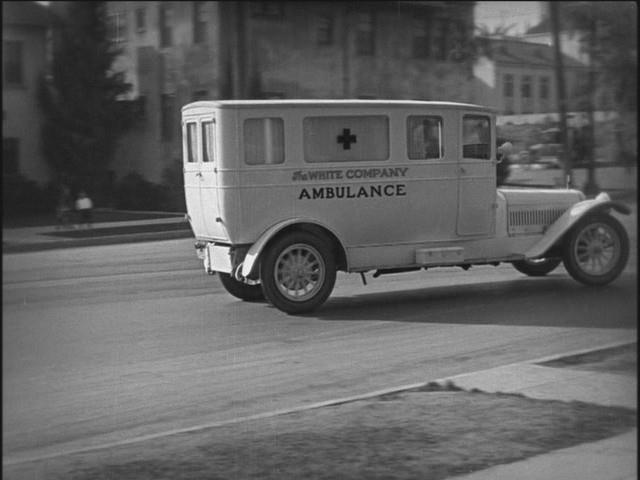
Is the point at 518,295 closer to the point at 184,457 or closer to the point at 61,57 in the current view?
the point at 184,457

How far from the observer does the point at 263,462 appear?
1.96 meters

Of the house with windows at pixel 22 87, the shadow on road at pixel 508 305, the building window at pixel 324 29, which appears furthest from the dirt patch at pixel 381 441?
the building window at pixel 324 29

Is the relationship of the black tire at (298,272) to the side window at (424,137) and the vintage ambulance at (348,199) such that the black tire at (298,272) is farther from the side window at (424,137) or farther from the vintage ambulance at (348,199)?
the side window at (424,137)

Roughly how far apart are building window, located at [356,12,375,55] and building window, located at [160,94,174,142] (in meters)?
0.36

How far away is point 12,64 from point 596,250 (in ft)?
3.38

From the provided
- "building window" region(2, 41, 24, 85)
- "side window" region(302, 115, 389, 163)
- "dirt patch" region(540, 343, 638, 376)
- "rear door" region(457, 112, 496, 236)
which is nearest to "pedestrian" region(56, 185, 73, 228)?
"building window" region(2, 41, 24, 85)

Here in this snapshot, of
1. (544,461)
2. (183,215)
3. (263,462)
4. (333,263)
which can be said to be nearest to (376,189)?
(333,263)

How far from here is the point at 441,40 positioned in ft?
6.04

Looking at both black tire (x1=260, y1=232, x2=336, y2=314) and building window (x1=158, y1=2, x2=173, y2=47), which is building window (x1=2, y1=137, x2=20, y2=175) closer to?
building window (x1=158, y1=2, x2=173, y2=47)

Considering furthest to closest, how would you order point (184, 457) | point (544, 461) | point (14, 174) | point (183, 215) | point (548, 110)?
1. point (544, 461)
2. point (548, 110)
3. point (184, 457)
4. point (183, 215)
5. point (14, 174)

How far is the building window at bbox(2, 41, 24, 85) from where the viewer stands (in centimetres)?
128

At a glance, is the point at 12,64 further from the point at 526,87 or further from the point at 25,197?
the point at 526,87

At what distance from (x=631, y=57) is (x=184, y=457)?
3.37ft

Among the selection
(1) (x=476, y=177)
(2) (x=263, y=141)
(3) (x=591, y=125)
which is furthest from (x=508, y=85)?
(2) (x=263, y=141)
